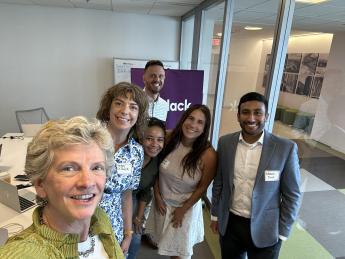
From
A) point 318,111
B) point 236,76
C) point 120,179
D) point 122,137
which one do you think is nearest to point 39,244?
point 120,179

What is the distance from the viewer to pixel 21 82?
4.86 m

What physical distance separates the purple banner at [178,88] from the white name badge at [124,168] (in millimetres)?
1838

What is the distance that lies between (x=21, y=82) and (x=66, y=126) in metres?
4.87

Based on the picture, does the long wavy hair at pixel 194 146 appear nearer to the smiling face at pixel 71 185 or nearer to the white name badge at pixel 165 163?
the white name badge at pixel 165 163

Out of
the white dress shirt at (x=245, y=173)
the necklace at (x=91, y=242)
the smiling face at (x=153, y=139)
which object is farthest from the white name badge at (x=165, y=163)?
the necklace at (x=91, y=242)

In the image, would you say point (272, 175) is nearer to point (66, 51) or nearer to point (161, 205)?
point (161, 205)

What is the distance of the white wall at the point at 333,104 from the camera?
214 centimetres

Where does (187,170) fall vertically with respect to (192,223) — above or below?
above

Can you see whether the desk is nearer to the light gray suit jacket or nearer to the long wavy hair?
the long wavy hair

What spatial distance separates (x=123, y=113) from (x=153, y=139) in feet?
1.30

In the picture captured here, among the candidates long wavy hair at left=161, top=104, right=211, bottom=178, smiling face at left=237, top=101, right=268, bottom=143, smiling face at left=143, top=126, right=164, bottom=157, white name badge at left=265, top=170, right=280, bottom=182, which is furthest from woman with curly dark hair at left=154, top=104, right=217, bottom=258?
white name badge at left=265, top=170, right=280, bottom=182

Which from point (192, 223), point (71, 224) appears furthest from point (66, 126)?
point (192, 223)

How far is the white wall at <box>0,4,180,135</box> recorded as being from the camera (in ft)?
15.2

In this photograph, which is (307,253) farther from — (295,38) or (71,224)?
(71,224)
